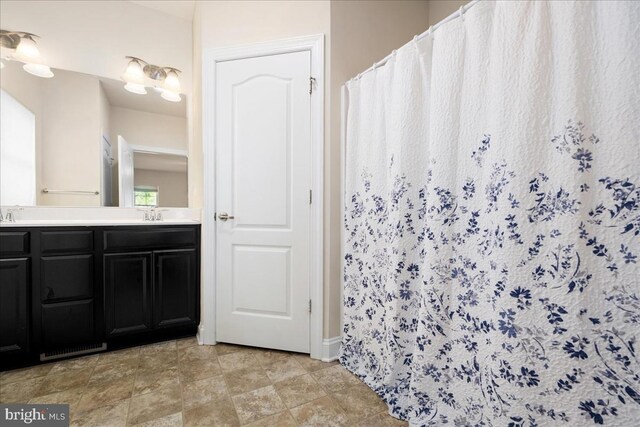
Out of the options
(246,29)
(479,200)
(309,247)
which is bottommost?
(309,247)

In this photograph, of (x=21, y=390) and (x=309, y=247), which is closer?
(x=21, y=390)

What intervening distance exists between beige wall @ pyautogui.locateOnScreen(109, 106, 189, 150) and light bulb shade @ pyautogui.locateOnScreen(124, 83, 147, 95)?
0.53 feet

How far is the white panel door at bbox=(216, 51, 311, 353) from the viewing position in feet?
6.39

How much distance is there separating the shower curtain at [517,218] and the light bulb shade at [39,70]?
257 cm

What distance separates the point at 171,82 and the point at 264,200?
1556 millimetres

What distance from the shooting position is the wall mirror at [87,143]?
208 cm

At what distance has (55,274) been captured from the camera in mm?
1803

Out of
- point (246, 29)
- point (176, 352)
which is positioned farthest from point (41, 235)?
point (246, 29)

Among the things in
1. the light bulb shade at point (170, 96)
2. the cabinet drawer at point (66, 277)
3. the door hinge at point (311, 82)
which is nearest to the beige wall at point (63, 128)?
the light bulb shade at point (170, 96)

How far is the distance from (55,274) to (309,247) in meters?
1.61

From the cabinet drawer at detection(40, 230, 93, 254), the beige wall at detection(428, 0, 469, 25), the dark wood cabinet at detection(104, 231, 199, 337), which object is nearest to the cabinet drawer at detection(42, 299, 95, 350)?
the dark wood cabinet at detection(104, 231, 199, 337)

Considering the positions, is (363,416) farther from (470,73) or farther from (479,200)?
(470,73)

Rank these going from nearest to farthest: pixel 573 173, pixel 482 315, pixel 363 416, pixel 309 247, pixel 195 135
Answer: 1. pixel 573 173
2. pixel 482 315
3. pixel 363 416
4. pixel 309 247
5. pixel 195 135

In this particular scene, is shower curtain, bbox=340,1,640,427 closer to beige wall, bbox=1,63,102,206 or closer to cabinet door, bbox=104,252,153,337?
→ cabinet door, bbox=104,252,153,337
